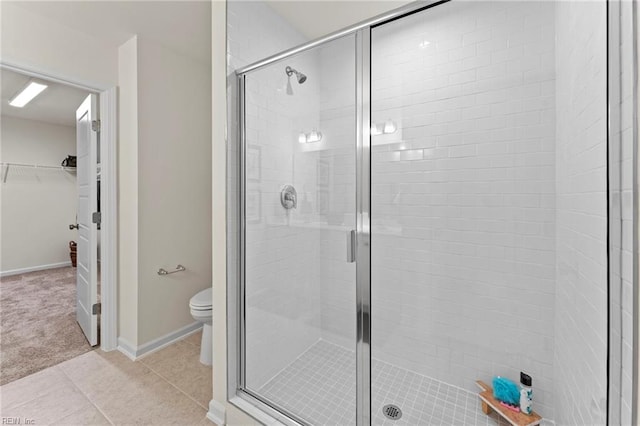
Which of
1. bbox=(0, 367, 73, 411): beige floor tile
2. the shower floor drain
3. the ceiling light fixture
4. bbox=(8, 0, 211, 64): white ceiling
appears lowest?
bbox=(0, 367, 73, 411): beige floor tile

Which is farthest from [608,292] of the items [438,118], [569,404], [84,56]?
[84,56]

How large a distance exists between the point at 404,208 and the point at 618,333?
119cm

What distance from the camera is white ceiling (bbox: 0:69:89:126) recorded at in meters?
3.11

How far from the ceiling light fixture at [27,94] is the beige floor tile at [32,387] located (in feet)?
9.65

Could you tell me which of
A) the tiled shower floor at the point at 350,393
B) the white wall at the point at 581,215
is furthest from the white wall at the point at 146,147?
the white wall at the point at 581,215

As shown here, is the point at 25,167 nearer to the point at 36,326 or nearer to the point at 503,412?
the point at 36,326

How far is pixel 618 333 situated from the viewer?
27.0 inches

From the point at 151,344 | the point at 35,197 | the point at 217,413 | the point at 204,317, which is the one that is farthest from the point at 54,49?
the point at 35,197

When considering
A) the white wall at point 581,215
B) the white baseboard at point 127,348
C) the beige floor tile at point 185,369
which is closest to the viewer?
the white wall at point 581,215

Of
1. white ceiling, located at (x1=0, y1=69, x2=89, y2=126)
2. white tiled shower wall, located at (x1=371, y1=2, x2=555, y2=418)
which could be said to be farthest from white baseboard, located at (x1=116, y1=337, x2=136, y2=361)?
white ceiling, located at (x1=0, y1=69, x2=89, y2=126)

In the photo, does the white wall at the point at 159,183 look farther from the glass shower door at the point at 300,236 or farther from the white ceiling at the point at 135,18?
the glass shower door at the point at 300,236

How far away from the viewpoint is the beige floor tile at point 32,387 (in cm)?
172

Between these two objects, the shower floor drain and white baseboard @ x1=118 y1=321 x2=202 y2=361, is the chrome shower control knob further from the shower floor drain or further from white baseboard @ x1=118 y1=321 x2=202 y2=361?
white baseboard @ x1=118 y1=321 x2=202 y2=361

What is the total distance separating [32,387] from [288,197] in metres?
2.02
